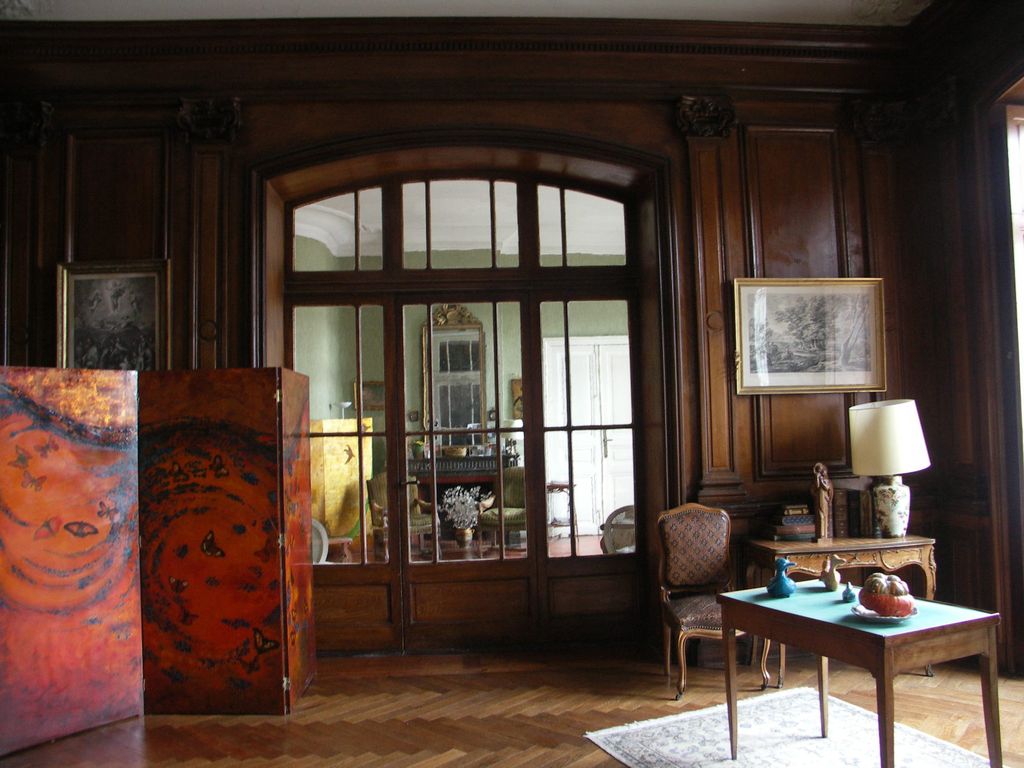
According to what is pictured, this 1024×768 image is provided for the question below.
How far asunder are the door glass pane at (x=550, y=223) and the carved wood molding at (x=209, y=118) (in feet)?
6.27

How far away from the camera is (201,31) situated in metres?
4.50

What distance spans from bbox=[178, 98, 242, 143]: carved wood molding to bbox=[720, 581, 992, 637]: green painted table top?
3.72 meters

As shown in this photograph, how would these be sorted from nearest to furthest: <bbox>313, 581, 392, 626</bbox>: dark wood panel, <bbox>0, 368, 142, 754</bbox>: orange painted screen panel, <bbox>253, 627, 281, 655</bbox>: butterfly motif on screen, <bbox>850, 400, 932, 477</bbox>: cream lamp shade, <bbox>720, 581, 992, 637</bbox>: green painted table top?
1. <bbox>720, 581, 992, 637</bbox>: green painted table top
2. <bbox>0, 368, 142, 754</bbox>: orange painted screen panel
3. <bbox>253, 627, 281, 655</bbox>: butterfly motif on screen
4. <bbox>850, 400, 932, 477</bbox>: cream lamp shade
5. <bbox>313, 581, 392, 626</bbox>: dark wood panel

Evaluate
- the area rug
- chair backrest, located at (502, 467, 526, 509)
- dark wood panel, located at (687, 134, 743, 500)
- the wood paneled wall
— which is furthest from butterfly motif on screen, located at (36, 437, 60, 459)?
dark wood panel, located at (687, 134, 743, 500)

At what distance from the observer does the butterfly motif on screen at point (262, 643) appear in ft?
12.8

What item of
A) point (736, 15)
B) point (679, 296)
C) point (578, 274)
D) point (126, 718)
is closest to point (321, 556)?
point (126, 718)

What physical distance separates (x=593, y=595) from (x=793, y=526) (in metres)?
1.35

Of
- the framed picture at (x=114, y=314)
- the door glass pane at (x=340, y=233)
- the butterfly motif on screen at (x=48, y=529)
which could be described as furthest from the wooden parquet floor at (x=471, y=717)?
the door glass pane at (x=340, y=233)

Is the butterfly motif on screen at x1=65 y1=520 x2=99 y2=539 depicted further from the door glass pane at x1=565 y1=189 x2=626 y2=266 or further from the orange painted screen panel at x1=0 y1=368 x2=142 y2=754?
the door glass pane at x1=565 y1=189 x2=626 y2=266

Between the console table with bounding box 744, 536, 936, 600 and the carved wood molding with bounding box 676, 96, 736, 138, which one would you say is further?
the carved wood molding with bounding box 676, 96, 736, 138

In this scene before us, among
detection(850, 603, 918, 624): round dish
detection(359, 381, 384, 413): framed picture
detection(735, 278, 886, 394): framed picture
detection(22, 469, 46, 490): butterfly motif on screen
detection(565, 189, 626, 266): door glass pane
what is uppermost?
detection(565, 189, 626, 266): door glass pane

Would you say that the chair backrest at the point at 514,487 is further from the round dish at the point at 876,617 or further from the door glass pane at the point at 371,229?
the round dish at the point at 876,617

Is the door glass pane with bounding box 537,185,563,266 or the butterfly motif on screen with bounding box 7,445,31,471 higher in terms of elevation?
the door glass pane with bounding box 537,185,563,266

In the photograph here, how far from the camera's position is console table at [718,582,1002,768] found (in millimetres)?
2635
